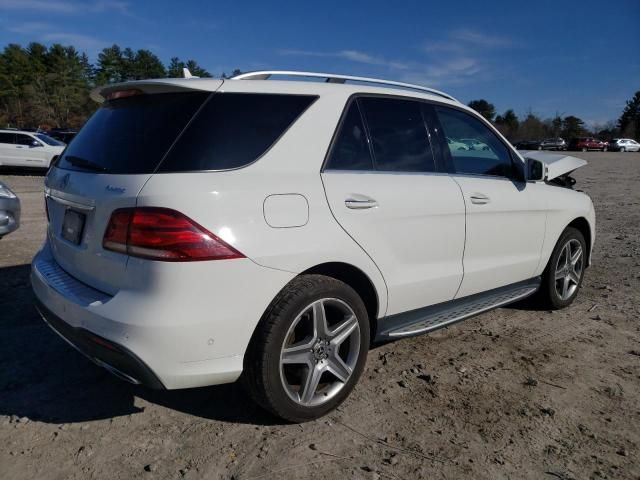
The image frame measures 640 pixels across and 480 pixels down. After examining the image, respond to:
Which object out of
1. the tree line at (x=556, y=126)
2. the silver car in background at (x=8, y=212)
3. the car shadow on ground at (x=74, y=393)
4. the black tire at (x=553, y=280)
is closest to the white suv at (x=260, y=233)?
the car shadow on ground at (x=74, y=393)

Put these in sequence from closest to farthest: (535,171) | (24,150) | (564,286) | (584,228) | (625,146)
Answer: (535,171) → (564,286) → (584,228) → (24,150) → (625,146)

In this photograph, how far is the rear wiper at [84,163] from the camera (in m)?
2.52

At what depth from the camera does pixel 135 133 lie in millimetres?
2529

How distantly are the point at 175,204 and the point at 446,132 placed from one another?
2126mm

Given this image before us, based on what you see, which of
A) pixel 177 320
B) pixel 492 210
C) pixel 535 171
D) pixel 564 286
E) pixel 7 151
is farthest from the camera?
pixel 7 151

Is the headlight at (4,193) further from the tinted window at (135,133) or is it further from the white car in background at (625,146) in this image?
the white car in background at (625,146)

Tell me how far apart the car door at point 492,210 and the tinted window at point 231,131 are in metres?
1.40

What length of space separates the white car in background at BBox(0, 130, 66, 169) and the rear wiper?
17.8 metres

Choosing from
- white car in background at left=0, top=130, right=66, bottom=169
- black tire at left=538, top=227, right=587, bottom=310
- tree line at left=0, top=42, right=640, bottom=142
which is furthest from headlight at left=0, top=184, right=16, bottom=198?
tree line at left=0, top=42, right=640, bottom=142

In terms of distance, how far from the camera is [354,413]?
2.82m

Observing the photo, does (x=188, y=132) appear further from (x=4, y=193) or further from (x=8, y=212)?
(x=4, y=193)

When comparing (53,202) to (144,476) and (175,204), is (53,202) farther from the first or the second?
(144,476)

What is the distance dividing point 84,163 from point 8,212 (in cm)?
330

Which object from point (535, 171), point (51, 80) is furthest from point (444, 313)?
point (51, 80)
